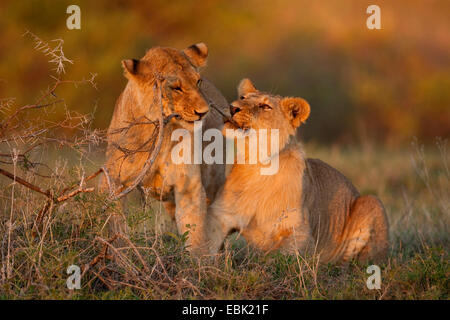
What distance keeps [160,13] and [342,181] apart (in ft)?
55.5

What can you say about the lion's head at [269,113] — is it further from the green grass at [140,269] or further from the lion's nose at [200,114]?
the green grass at [140,269]

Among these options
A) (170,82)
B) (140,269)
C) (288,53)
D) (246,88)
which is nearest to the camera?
(140,269)

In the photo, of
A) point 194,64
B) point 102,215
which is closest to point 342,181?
point 194,64

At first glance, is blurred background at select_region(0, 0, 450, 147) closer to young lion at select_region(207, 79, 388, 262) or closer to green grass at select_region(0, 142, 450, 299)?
young lion at select_region(207, 79, 388, 262)

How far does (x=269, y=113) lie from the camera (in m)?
5.38

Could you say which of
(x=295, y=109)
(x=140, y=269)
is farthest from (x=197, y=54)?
(x=140, y=269)

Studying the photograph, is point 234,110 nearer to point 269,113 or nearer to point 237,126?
point 237,126

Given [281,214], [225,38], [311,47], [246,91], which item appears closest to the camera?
[281,214]

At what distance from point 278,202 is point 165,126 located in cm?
109

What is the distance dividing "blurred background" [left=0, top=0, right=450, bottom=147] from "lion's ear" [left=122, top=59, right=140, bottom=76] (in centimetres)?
1070

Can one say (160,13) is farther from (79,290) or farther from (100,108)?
(79,290)

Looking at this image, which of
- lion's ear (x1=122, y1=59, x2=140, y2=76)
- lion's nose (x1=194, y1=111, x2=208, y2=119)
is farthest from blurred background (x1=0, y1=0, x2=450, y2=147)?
lion's nose (x1=194, y1=111, x2=208, y2=119)

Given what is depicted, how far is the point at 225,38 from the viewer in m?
21.8

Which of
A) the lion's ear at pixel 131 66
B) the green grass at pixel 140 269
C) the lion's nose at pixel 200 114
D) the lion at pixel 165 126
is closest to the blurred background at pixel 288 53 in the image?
the lion at pixel 165 126
